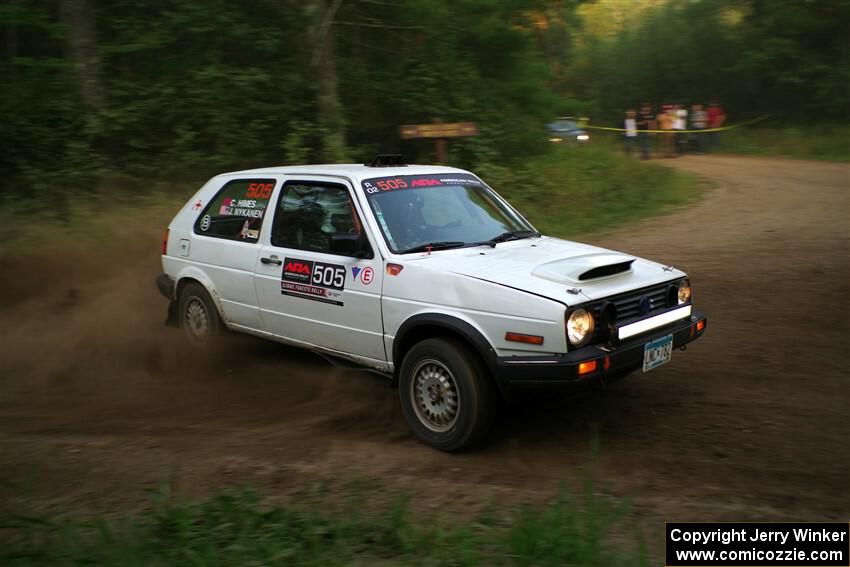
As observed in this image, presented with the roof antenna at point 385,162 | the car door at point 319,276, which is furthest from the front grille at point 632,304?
the roof antenna at point 385,162

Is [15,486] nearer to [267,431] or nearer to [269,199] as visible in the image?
[267,431]

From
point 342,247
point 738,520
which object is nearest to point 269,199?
point 342,247

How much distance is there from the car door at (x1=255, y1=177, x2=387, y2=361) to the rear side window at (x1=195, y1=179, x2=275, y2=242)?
217mm

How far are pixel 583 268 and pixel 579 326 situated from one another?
47cm

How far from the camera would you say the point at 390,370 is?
5398 mm

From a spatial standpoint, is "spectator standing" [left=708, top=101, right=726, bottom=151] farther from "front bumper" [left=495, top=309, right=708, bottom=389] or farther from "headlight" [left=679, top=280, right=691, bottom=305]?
"front bumper" [left=495, top=309, right=708, bottom=389]

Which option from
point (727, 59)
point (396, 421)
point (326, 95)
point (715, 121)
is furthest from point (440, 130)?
point (727, 59)

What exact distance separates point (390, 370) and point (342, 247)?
2.97 feet

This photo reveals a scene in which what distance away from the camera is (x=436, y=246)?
5.46 m

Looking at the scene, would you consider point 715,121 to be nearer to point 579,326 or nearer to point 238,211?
point 238,211

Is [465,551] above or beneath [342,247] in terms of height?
Result: beneath

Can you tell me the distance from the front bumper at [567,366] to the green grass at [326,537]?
28.4 inches

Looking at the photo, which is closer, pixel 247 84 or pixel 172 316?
pixel 172 316

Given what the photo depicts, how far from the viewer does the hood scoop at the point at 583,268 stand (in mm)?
4789
